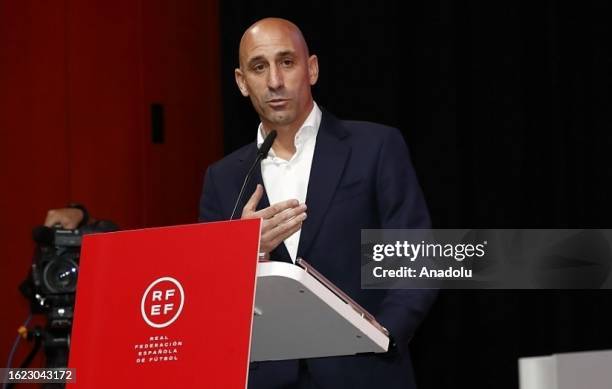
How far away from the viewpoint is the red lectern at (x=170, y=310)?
1.47 m

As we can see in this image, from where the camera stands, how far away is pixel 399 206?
7.55 feet

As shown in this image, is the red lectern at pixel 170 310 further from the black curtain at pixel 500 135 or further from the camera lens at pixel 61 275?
the black curtain at pixel 500 135

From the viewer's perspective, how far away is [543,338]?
3.67m

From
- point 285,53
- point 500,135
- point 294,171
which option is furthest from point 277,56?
point 500,135

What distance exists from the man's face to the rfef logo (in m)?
0.96

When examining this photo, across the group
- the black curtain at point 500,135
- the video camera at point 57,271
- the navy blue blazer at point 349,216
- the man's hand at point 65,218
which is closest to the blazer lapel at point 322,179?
the navy blue blazer at point 349,216

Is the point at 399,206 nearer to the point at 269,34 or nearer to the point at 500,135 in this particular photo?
the point at 269,34

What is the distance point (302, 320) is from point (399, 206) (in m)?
0.74

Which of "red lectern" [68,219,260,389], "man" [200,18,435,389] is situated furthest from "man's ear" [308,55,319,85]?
"red lectern" [68,219,260,389]

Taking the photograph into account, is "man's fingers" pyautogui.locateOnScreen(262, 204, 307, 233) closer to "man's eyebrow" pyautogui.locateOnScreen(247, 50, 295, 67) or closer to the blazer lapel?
the blazer lapel

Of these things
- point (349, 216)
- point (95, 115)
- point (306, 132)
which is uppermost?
point (95, 115)

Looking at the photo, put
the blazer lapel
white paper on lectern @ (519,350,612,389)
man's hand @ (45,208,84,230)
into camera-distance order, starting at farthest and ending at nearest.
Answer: man's hand @ (45,208,84,230)
the blazer lapel
white paper on lectern @ (519,350,612,389)

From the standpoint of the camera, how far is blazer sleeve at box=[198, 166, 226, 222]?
2.43 metres

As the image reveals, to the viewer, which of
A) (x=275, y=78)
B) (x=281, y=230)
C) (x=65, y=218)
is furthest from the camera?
(x=65, y=218)
